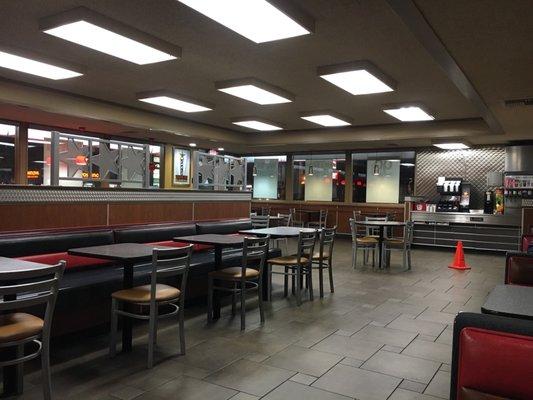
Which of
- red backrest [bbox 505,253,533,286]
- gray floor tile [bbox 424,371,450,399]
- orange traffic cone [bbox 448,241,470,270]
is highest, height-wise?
red backrest [bbox 505,253,533,286]

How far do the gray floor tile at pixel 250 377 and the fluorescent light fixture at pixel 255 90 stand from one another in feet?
14.0

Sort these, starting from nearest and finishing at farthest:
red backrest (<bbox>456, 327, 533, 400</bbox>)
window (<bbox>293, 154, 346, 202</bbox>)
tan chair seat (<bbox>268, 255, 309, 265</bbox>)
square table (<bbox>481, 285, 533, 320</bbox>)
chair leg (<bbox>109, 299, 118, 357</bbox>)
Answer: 1. red backrest (<bbox>456, 327, 533, 400</bbox>)
2. square table (<bbox>481, 285, 533, 320</bbox>)
3. chair leg (<bbox>109, 299, 118, 357</bbox>)
4. tan chair seat (<bbox>268, 255, 309, 265</bbox>)
5. window (<bbox>293, 154, 346, 202</bbox>)

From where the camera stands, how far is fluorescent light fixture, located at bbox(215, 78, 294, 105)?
6.59m

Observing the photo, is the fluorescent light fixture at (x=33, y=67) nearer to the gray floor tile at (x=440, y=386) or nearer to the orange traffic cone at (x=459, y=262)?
the gray floor tile at (x=440, y=386)

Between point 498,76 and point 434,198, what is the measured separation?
302 inches

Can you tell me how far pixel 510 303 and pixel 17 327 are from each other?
9.04 feet

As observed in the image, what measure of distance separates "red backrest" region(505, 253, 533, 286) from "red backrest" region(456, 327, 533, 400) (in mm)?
2559

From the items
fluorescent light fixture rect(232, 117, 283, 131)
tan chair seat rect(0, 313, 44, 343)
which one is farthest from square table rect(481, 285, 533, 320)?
fluorescent light fixture rect(232, 117, 283, 131)

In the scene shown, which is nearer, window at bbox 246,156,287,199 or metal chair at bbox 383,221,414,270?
metal chair at bbox 383,221,414,270

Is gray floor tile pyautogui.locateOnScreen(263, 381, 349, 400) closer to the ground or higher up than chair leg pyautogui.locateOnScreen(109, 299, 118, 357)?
closer to the ground

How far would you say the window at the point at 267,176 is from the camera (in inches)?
616

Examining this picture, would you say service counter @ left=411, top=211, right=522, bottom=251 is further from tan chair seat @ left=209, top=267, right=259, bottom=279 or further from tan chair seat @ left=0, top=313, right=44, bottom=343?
tan chair seat @ left=0, top=313, right=44, bottom=343

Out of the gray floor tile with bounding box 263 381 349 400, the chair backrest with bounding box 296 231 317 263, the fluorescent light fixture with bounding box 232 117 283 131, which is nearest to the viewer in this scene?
the gray floor tile with bounding box 263 381 349 400

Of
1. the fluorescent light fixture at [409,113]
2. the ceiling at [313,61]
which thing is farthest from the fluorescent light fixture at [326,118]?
the fluorescent light fixture at [409,113]
